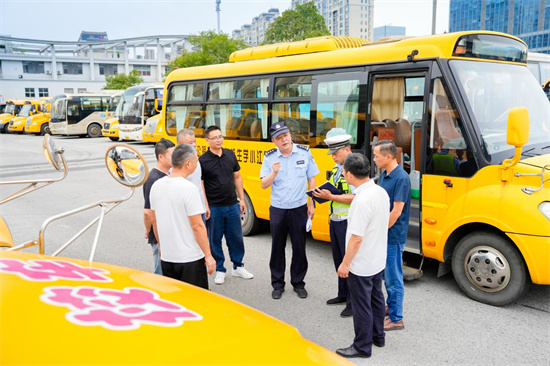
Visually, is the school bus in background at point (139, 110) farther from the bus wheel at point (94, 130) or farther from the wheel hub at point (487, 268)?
the wheel hub at point (487, 268)

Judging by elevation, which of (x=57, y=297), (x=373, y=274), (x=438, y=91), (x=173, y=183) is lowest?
(x=373, y=274)

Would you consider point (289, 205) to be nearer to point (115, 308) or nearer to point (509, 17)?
point (115, 308)

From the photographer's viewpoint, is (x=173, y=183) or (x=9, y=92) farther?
(x=9, y=92)

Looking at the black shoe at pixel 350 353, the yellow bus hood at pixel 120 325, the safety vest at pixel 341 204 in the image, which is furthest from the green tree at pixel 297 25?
the yellow bus hood at pixel 120 325

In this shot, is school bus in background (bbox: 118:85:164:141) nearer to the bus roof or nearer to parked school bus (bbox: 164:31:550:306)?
the bus roof

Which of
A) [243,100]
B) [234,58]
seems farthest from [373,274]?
[234,58]

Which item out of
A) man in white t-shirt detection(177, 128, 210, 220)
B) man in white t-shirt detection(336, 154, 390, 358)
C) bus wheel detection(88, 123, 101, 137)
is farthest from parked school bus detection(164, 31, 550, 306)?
bus wheel detection(88, 123, 101, 137)

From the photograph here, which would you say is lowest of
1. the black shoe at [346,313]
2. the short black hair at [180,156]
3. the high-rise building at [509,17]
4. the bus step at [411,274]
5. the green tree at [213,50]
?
the black shoe at [346,313]

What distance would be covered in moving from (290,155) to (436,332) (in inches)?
92.8

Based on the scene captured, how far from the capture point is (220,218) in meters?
5.52

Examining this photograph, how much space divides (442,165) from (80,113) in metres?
31.1

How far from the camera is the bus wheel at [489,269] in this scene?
4.46 m

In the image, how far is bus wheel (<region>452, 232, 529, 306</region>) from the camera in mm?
4465

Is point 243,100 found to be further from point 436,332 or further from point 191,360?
point 191,360
